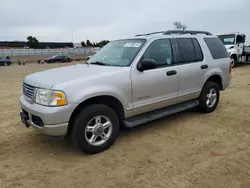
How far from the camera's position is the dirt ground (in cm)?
306

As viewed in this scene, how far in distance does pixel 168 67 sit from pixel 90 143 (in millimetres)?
2042

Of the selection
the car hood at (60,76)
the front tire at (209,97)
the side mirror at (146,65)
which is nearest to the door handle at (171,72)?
the side mirror at (146,65)

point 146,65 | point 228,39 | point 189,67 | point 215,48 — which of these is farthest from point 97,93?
point 228,39

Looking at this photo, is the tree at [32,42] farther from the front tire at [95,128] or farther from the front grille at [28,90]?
the front tire at [95,128]

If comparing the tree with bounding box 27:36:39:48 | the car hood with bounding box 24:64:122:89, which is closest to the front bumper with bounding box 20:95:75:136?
the car hood with bounding box 24:64:122:89

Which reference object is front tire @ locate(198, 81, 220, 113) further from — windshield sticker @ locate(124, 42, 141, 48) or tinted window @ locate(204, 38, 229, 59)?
windshield sticker @ locate(124, 42, 141, 48)

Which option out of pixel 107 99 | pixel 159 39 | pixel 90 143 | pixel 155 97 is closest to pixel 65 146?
pixel 90 143

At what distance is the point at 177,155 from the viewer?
369 centimetres

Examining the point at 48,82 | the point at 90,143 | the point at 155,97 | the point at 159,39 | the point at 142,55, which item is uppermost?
the point at 159,39

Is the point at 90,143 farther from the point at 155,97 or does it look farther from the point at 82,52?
the point at 82,52

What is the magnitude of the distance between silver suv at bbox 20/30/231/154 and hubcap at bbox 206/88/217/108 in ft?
0.08

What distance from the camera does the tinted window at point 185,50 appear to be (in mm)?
4946

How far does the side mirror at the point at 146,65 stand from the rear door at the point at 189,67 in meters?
0.90

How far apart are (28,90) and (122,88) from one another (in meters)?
1.48
